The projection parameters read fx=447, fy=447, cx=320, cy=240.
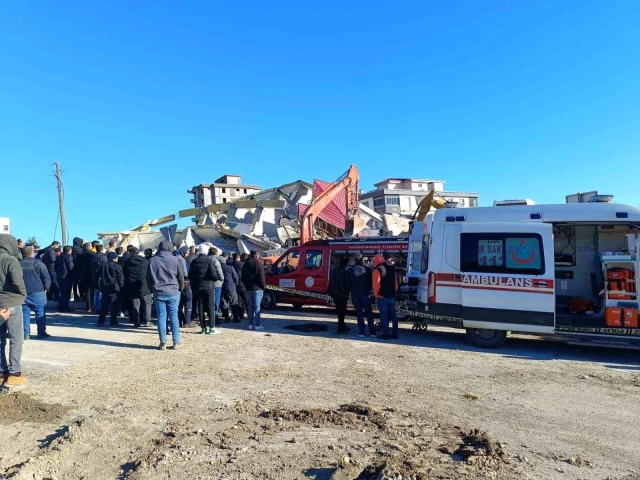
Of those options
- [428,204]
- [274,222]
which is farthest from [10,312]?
[274,222]

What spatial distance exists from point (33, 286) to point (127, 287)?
2212 millimetres

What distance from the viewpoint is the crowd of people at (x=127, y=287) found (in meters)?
5.50

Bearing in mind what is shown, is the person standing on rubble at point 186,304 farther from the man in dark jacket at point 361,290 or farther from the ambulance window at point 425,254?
the ambulance window at point 425,254

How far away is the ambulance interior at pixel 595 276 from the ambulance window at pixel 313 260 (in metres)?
6.53

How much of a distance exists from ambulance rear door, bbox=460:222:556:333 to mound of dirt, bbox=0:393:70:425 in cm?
685

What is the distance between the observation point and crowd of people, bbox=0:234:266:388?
18.0 ft

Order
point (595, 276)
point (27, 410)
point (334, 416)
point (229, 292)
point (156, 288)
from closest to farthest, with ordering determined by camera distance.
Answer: point (334, 416) < point (27, 410) < point (156, 288) < point (595, 276) < point (229, 292)

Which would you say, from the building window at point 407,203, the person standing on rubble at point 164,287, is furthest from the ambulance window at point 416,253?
the building window at point 407,203

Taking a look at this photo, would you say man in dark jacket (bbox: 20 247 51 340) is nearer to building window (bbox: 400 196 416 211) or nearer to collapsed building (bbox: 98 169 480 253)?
collapsed building (bbox: 98 169 480 253)

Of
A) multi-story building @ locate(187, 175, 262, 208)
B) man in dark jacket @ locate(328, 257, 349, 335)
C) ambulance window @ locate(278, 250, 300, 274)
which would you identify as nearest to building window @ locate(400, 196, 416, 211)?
multi-story building @ locate(187, 175, 262, 208)

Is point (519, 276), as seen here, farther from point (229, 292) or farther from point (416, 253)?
point (229, 292)

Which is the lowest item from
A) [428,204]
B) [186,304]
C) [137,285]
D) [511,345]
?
[511,345]

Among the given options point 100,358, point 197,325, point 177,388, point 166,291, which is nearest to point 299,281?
point 197,325

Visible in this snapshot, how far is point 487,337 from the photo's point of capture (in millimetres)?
8766
